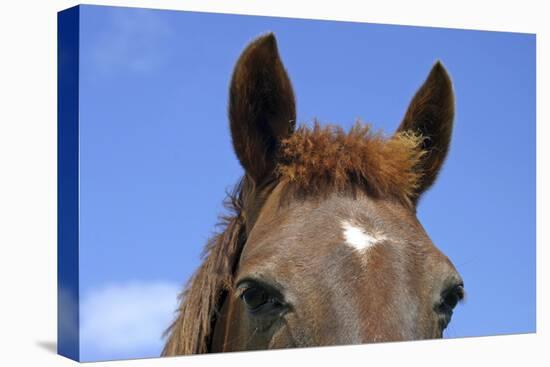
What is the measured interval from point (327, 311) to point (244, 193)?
779mm

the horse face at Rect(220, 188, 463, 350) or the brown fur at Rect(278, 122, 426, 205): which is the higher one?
the brown fur at Rect(278, 122, 426, 205)

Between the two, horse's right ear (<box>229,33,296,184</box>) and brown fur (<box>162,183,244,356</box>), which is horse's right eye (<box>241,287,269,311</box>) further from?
horse's right ear (<box>229,33,296,184</box>)

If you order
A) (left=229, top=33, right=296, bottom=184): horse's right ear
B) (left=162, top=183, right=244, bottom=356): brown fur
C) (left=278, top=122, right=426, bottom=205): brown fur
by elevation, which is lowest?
(left=162, top=183, right=244, bottom=356): brown fur

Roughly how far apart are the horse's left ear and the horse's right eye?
1031 millimetres

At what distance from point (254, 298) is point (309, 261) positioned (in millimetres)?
248

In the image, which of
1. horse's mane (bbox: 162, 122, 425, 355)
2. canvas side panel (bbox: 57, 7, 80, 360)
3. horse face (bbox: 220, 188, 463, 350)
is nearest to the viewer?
horse face (bbox: 220, 188, 463, 350)

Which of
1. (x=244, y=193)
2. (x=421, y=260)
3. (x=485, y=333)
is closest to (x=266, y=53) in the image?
(x=244, y=193)

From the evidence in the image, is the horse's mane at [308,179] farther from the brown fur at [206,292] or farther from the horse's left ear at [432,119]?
the horse's left ear at [432,119]

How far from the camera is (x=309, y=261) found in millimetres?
2857

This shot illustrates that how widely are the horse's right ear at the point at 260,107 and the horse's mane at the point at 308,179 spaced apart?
68 mm

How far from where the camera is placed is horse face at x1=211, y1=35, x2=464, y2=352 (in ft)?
8.94

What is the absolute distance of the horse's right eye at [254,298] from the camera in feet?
9.41

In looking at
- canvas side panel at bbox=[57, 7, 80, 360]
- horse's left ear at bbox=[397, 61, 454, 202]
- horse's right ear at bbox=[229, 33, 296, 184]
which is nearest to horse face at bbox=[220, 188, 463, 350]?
horse's right ear at bbox=[229, 33, 296, 184]

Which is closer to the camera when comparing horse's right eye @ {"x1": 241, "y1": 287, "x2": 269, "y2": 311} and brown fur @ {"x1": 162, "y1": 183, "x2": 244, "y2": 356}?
horse's right eye @ {"x1": 241, "y1": 287, "x2": 269, "y2": 311}
